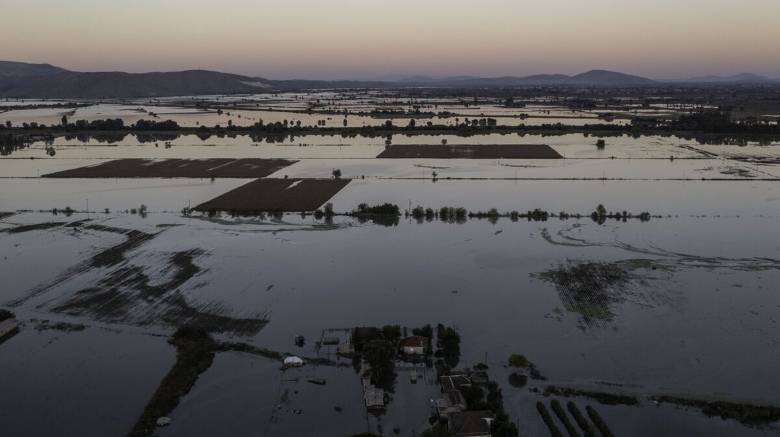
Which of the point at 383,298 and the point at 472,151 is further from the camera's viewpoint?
the point at 472,151

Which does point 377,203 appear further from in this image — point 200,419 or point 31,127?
point 31,127

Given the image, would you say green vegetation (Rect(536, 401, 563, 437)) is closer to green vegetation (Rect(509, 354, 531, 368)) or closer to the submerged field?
the submerged field

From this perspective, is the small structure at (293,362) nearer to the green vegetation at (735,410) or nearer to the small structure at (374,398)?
the small structure at (374,398)

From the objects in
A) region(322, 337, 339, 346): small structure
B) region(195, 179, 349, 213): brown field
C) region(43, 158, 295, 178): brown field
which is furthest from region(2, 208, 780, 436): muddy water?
region(43, 158, 295, 178): brown field

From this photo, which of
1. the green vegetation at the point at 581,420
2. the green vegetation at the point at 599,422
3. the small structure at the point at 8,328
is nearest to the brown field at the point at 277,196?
the small structure at the point at 8,328

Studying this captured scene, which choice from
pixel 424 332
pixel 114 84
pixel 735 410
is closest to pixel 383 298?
pixel 424 332

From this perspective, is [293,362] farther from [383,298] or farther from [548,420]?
[548,420]

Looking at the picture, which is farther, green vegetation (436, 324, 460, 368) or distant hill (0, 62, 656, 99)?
distant hill (0, 62, 656, 99)

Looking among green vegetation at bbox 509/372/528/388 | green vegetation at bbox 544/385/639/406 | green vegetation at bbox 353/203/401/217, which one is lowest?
green vegetation at bbox 544/385/639/406

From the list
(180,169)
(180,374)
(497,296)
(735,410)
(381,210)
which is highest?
(180,169)
